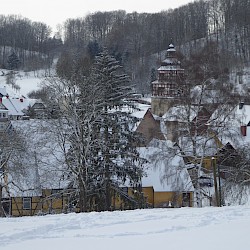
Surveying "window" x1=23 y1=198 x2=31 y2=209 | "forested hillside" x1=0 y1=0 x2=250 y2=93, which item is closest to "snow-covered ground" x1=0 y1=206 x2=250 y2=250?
"window" x1=23 y1=198 x2=31 y2=209

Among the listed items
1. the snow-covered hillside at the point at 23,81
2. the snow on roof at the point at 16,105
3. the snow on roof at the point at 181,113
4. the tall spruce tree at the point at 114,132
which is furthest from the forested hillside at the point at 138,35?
the snow on roof at the point at 181,113

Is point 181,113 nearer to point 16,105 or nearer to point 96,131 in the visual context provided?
point 96,131

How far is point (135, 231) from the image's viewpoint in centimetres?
805

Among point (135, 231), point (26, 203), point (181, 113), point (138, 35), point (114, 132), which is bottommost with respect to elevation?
point (26, 203)

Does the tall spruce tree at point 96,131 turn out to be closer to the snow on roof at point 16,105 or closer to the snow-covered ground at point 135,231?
the snow-covered ground at point 135,231

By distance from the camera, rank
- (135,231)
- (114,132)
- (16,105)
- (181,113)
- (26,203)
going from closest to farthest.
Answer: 1. (135,231)
2. (181,113)
3. (114,132)
4. (26,203)
5. (16,105)

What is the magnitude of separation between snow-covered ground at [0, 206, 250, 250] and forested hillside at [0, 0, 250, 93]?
53.5 metres

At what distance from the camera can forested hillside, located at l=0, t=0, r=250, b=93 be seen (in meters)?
73.2

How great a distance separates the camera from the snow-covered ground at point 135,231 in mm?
7074

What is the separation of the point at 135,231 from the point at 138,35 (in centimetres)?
8287

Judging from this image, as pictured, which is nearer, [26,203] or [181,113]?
[181,113]

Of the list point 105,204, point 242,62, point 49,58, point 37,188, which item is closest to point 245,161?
point 105,204

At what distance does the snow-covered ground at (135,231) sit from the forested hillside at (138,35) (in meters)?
53.5

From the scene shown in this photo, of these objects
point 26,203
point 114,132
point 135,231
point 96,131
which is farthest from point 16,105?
point 135,231
